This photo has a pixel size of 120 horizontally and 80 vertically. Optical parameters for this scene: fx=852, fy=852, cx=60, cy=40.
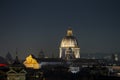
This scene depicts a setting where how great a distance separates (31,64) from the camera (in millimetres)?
192875

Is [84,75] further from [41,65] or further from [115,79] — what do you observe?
→ [41,65]

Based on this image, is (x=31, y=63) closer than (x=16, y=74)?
No

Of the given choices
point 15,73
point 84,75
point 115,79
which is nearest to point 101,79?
point 115,79

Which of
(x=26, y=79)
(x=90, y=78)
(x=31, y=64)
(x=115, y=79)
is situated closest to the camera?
(x=115, y=79)

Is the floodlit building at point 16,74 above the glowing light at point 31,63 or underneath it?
underneath

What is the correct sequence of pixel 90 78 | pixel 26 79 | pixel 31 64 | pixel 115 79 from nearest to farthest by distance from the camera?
pixel 115 79, pixel 26 79, pixel 90 78, pixel 31 64

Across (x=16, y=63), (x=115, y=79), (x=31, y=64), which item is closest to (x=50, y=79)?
(x=16, y=63)

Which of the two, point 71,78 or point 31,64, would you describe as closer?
point 71,78

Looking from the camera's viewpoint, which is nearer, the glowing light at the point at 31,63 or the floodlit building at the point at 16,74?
the floodlit building at the point at 16,74

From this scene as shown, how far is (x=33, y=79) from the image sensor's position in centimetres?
13212

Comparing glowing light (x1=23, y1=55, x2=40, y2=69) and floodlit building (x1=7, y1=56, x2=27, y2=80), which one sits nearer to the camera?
floodlit building (x1=7, y1=56, x2=27, y2=80)

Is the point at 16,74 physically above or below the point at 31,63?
below

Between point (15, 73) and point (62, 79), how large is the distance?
1776 centimetres

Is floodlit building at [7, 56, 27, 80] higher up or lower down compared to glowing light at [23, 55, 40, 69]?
lower down
